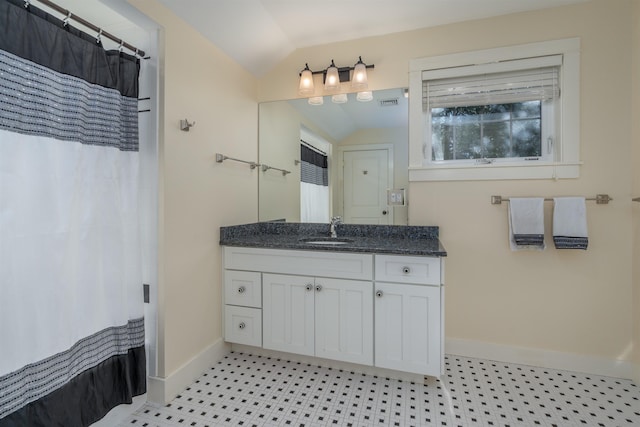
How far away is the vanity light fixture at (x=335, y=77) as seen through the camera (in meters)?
2.32

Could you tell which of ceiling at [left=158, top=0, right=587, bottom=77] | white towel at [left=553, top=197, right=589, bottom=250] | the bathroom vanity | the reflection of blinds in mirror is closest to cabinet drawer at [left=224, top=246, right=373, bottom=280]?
the bathroom vanity

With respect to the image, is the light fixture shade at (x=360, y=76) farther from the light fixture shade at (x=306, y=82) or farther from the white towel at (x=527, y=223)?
the white towel at (x=527, y=223)

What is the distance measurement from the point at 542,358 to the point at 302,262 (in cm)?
170

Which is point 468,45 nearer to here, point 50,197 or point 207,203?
point 207,203

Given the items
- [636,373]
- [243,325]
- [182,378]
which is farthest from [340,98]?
[636,373]

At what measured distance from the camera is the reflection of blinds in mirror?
101 inches

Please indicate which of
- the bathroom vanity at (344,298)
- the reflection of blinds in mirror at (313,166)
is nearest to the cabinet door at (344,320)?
the bathroom vanity at (344,298)

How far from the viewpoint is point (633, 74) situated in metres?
1.93

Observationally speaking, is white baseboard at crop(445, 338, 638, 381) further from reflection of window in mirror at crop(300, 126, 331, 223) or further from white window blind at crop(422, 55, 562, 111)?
white window blind at crop(422, 55, 562, 111)

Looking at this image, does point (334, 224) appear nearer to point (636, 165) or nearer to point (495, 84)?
point (495, 84)

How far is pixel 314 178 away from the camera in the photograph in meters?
2.60

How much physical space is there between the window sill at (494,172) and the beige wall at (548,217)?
0.15ft

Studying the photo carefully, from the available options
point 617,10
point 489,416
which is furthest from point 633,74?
point 489,416

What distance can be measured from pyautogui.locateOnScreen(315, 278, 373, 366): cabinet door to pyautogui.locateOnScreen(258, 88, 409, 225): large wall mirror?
26.4 inches
